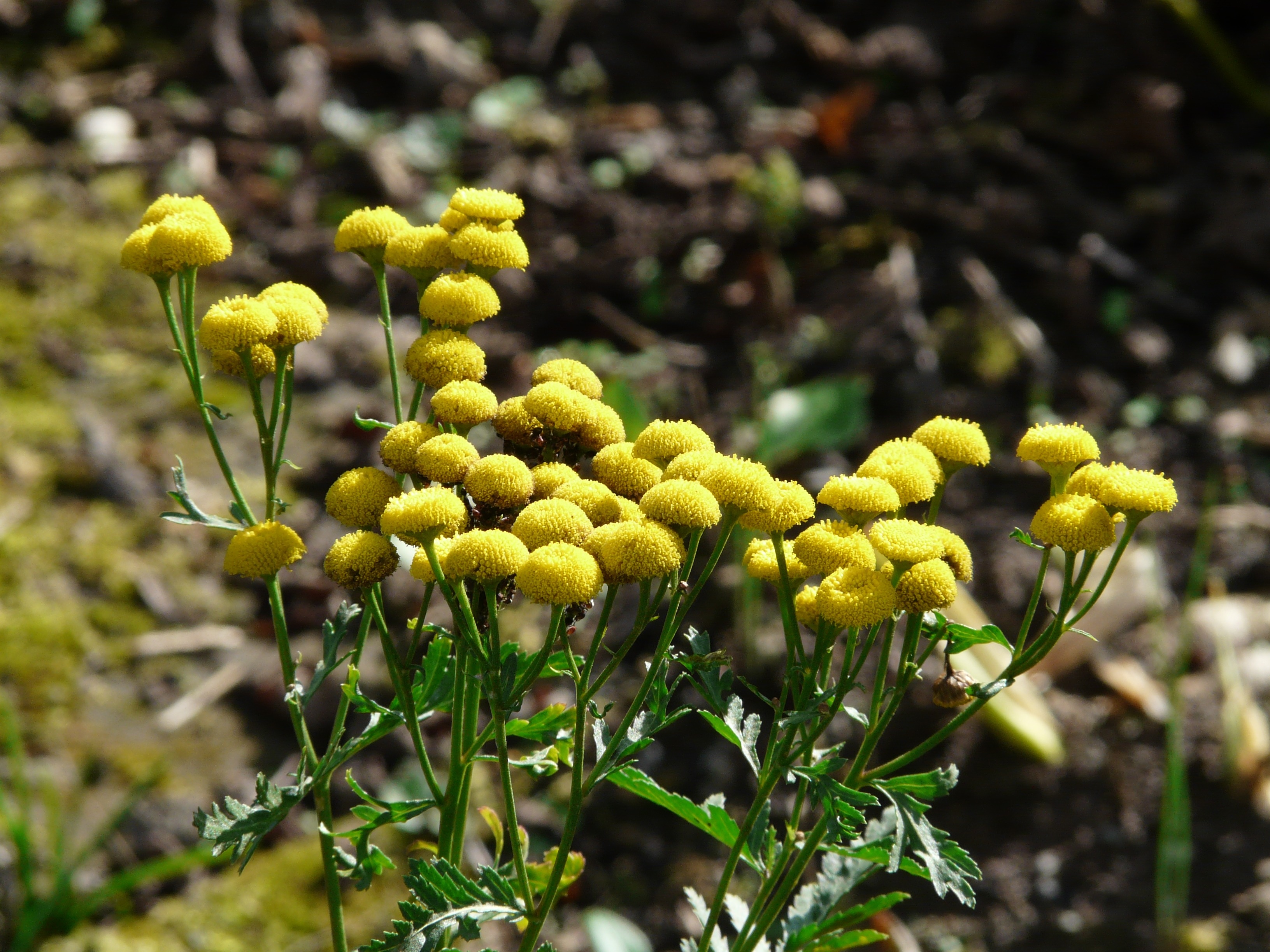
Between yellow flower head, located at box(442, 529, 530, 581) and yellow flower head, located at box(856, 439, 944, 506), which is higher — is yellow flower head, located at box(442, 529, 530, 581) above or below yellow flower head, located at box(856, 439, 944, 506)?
below

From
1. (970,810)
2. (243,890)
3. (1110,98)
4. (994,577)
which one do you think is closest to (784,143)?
(1110,98)

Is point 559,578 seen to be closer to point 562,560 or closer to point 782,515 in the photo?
point 562,560

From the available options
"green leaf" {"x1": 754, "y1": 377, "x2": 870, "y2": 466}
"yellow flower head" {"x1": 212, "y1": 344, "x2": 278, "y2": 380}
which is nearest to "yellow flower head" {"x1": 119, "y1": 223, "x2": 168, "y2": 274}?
"yellow flower head" {"x1": 212, "y1": 344, "x2": 278, "y2": 380}

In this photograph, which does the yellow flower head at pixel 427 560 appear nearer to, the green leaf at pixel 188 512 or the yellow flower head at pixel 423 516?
the yellow flower head at pixel 423 516

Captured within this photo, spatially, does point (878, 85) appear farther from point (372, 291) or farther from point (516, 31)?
point (372, 291)

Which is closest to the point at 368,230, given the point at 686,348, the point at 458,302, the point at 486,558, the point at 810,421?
the point at 458,302

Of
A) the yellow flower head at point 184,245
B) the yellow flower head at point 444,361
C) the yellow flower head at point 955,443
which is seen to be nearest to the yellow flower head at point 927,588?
the yellow flower head at point 955,443

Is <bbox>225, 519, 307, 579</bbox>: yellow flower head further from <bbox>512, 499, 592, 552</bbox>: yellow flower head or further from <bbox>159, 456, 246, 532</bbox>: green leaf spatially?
<bbox>512, 499, 592, 552</bbox>: yellow flower head
